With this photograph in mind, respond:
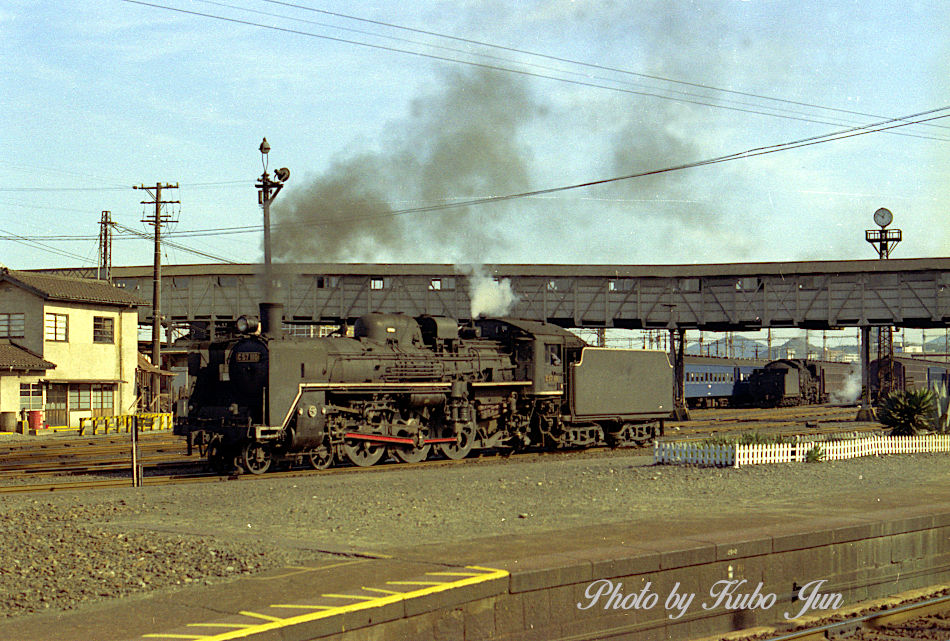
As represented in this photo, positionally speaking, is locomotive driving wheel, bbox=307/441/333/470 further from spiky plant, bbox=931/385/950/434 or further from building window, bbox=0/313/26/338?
building window, bbox=0/313/26/338

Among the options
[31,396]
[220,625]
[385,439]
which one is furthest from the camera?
[31,396]

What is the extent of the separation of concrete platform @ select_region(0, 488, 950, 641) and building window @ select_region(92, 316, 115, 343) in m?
37.3

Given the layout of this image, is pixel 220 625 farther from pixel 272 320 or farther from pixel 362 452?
pixel 362 452

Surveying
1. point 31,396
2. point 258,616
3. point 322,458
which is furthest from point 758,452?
point 31,396

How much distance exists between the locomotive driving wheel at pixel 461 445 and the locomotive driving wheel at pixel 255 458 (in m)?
5.06

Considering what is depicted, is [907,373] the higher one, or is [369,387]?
[369,387]

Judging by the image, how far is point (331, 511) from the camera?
13797mm

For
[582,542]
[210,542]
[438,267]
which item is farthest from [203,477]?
[438,267]

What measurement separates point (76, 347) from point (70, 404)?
2.57 meters

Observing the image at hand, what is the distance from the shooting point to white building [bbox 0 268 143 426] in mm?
40469

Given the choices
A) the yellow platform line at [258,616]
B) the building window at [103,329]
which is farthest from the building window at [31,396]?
the yellow platform line at [258,616]

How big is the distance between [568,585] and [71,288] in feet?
129

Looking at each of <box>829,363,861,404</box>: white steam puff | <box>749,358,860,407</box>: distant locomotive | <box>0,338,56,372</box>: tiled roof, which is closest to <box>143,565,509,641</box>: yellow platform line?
<box>0,338,56,372</box>: tiled roof

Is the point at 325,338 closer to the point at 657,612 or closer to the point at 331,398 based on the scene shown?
the point at 331,398
